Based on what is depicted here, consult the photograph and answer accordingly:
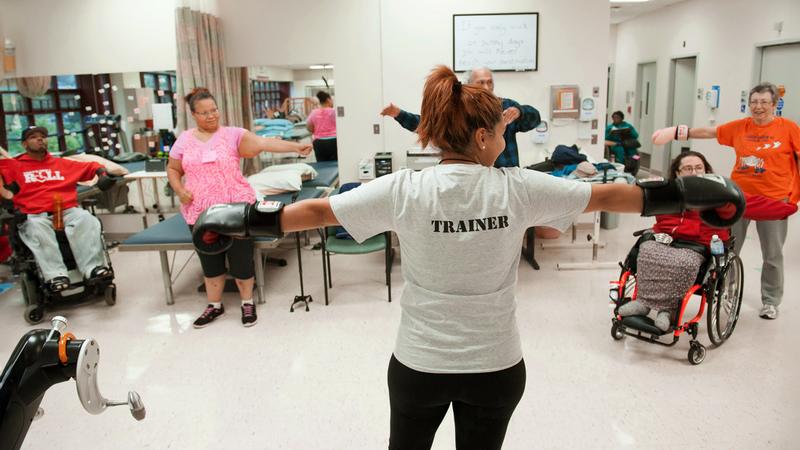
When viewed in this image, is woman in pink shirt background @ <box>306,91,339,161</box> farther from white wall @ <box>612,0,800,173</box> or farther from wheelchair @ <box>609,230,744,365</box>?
white wall @ <box>612,0,800,173</box>

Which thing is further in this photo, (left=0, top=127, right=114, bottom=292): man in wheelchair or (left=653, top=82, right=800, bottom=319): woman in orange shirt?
(left=0, top=127, right=114, bottom=292): man in wheelchair

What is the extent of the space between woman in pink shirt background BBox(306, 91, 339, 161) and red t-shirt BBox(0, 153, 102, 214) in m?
2.66

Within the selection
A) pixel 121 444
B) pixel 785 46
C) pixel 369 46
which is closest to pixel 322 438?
pixel 121 444

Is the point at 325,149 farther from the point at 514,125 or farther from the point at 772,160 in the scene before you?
the point at 772,160

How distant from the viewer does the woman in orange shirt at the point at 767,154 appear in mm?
3326

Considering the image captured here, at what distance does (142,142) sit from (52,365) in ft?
16.5

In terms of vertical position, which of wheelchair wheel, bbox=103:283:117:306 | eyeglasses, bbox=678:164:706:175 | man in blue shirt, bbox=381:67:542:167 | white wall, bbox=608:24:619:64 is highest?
white wall, bbox=608:24:619:64

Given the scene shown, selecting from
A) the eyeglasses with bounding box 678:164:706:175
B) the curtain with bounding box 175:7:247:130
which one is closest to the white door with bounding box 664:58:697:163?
the eyeglasses with bounding box 678:164:706:175

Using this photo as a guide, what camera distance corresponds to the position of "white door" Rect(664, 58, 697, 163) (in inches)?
335

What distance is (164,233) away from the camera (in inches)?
159

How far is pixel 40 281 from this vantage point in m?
3.93

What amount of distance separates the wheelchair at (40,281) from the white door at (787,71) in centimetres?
701

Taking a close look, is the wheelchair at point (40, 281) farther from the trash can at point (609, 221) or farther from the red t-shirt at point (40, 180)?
the trash can at point (609, 221)

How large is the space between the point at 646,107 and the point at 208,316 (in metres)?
8.67
